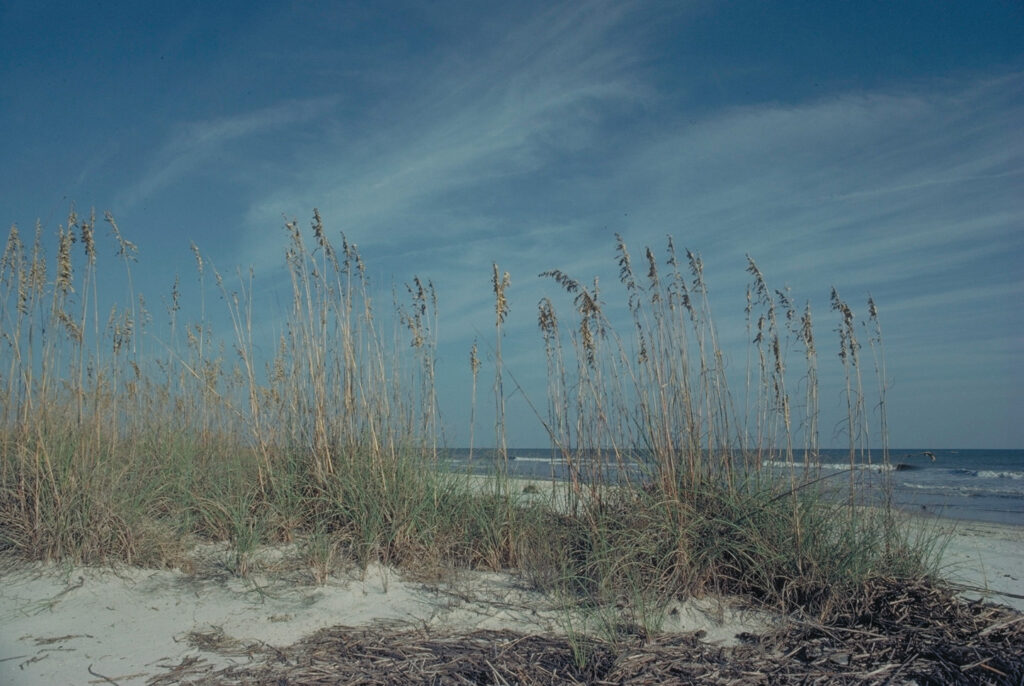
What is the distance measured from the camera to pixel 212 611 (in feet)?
10.6

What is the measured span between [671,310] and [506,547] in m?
1.80

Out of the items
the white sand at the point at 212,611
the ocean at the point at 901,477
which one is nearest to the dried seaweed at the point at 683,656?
the white sand at the point at 212,611

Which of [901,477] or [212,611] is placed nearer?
[212,611]

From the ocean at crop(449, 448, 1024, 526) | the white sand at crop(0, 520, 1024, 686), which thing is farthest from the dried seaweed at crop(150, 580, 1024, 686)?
the ocean at crop(449, 448, 1024, 526)

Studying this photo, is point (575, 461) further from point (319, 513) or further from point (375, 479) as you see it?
point (319, 513)

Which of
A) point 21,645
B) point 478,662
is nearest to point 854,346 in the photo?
point 478,662

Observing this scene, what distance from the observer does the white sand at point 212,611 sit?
274 cm

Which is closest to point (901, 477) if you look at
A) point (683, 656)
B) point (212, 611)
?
point (683, 656)

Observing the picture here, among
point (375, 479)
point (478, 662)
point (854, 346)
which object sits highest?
point (854, 346)

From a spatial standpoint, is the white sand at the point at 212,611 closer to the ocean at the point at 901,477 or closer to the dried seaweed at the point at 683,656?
the dried seaweed at the point at 683,656

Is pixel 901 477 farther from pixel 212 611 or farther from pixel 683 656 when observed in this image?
pixel 212 611

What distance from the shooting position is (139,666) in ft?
8.68

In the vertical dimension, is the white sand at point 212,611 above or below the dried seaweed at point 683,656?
above

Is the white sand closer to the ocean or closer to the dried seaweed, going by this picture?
the dried seaweed
